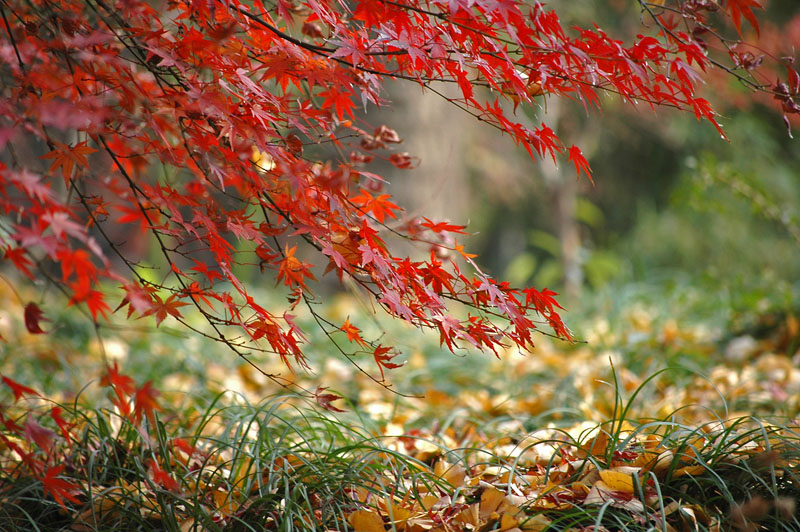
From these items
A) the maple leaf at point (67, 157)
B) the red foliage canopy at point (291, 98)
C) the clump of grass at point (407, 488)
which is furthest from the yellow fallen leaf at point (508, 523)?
the maple leaf at point (67, 157)

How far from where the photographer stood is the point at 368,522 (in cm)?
138

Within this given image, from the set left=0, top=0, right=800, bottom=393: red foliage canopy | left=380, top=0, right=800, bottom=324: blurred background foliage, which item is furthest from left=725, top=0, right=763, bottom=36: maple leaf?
left=380, top=0, right=800, bottom=324: blurred background foliage

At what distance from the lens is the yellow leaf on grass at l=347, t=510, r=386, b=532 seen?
1375mm

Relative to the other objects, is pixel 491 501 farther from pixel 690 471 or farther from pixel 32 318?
pixel 32 318

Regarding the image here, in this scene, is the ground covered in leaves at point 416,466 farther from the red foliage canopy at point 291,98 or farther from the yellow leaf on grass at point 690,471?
the red foliage canopy at point 291,98

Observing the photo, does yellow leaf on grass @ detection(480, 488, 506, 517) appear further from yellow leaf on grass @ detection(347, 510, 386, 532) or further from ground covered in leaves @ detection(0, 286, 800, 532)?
yellow leaf on grass @ detection(347, 510, 386, 532)

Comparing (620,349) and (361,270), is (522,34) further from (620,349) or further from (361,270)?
(620,349)

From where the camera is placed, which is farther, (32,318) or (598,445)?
(598,445)

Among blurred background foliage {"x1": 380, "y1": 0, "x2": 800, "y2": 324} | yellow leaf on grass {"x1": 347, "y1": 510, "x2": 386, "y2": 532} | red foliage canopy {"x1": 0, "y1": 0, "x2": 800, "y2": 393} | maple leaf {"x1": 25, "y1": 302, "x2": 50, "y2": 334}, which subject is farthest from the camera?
blurred background foliage {"x1": 380, "y1": 0, "x2": 800, "y2": 324}

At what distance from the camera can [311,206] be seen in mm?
1387

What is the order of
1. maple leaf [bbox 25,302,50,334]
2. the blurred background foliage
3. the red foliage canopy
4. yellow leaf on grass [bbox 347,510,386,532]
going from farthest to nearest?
the blurred background foliage → yellow leaf on grass [bbox 347,510,386,532] → the red foliage canopy → maple leaf [bbox 25,302,50,334]

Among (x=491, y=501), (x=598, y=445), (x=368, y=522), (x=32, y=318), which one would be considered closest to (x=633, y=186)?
(x=598, y=445)

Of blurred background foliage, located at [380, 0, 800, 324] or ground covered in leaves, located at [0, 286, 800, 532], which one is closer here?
ground covered in leaves, located at [0, 286, 800, 532]

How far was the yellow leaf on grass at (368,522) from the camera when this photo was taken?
1.38 meters
